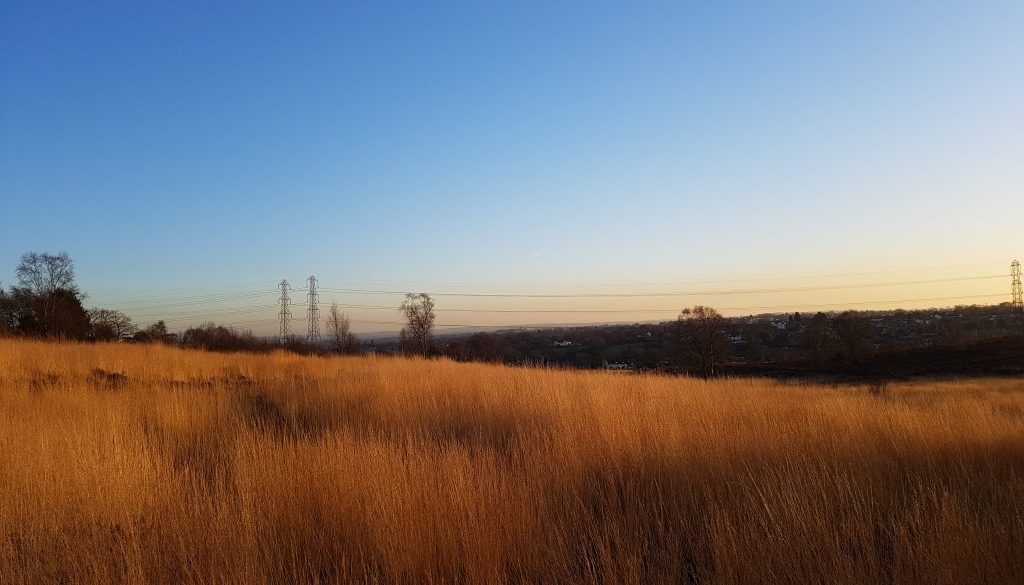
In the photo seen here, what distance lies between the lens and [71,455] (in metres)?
4.50

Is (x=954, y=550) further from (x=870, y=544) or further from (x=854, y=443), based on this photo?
(x=854, y=443)

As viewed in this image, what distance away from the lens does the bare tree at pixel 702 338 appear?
42.9 meters

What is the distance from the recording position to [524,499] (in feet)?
11.8

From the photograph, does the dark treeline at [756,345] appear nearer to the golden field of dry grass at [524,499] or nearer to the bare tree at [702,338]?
the bare tree at [702,338]

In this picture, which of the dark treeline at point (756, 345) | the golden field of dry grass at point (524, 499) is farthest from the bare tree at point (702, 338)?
the golden field of dry grass at point (524, 499)

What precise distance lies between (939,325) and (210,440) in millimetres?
76453

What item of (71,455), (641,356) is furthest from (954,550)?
(641,356)

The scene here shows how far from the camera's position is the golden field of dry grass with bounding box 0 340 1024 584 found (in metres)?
2.80

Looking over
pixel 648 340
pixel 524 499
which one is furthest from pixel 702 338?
pixel 524 499

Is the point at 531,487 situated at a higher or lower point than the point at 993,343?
higher

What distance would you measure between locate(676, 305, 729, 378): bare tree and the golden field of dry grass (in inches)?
1449

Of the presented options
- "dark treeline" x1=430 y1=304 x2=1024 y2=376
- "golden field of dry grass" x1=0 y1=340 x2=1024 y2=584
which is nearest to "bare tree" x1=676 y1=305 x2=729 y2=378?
"dark treeline" x1=430 y1=304 x2=1024 y2=376

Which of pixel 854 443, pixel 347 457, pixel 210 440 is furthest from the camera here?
pixel 210 440

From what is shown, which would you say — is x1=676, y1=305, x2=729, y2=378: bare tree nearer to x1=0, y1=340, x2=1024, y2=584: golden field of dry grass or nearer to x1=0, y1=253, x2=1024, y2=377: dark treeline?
x1=0, y1=253, x2=1024, y2=377: dark treeline
